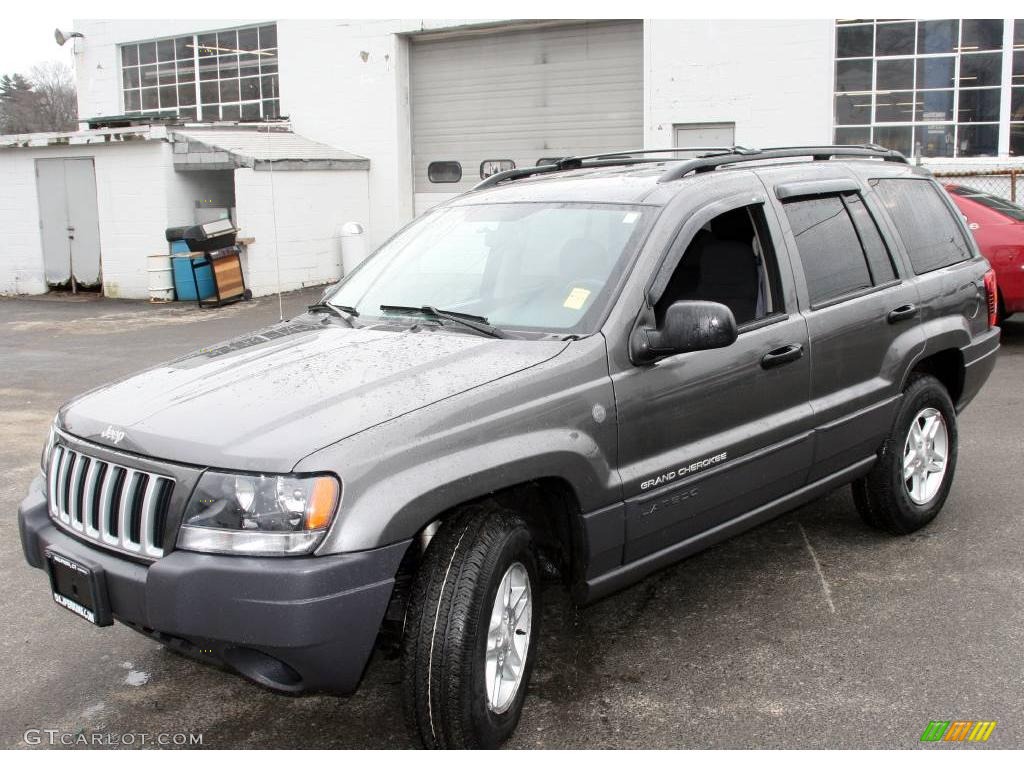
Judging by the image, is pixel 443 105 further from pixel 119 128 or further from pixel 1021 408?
pixel 1021 408

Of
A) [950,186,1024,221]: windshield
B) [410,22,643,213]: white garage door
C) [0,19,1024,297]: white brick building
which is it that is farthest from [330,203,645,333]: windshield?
[410,22,643,213]: white garage door

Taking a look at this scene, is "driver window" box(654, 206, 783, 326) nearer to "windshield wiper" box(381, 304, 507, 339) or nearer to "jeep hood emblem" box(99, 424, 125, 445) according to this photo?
"windshield wiper" box(381, 304, 507, 339)

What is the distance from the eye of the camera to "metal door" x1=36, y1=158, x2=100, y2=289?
62.0 ft

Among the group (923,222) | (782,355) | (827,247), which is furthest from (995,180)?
(782,355)

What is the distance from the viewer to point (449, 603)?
3135 mm

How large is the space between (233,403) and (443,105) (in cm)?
1649

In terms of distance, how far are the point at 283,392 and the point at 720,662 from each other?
1959mm

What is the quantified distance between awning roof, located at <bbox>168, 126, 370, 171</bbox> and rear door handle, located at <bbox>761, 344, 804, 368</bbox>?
13777mm

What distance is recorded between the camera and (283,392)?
3389mm

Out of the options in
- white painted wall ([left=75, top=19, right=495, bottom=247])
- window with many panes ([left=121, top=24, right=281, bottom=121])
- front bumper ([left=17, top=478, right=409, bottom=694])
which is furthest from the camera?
window with many panes ([left=121, top=24, right=281, bottom=121])

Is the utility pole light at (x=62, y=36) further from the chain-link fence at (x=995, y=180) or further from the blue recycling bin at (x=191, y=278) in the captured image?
the chain-link fence at (x=995, y=180)

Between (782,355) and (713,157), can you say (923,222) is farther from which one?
(782,355)

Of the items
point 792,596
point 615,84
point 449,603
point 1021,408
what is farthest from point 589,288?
point 615,84

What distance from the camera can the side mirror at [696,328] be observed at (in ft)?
11.9
